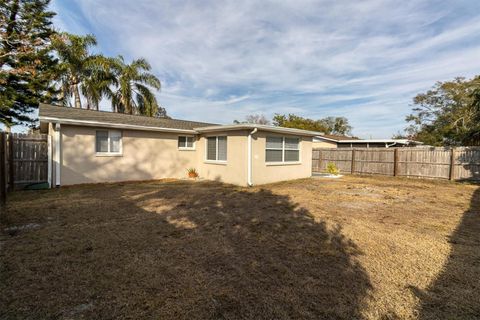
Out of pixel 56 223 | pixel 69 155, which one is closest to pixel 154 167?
pixel 69 155

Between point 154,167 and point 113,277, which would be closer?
point 113,277

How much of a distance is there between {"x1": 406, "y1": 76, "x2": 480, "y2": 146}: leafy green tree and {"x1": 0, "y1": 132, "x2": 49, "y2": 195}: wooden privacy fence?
29.3m

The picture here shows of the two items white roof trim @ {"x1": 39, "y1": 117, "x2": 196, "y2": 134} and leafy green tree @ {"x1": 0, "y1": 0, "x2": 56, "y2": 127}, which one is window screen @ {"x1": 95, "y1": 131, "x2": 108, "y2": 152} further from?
leafy green tree @ {"x1": 0, "y1": 0, "x2": 56, "y2": 127}

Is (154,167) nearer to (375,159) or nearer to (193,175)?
(193,175)

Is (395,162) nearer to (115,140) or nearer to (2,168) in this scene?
(115,140)

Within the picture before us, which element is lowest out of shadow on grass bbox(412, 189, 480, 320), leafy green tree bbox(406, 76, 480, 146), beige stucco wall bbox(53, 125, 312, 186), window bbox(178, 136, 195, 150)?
shadow on grass bbox(412, 189, 480, 320)

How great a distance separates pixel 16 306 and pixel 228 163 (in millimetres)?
9379

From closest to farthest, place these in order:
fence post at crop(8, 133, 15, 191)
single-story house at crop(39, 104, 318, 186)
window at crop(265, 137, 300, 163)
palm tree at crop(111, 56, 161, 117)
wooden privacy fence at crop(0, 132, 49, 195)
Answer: fence post at crop(8, 133, 15, 191) < wooden privacy fence at crop(0, 132, 49, 195) < single-story house at crop(39, 104, 318, 186) < window at crop(265, 137, 300, 163) < palm tree at crop(111, 56, 161, 117)

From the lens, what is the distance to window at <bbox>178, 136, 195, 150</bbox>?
43.5 feet

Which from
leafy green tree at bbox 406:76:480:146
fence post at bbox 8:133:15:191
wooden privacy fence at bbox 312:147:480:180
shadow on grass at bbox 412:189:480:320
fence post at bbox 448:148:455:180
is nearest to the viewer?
shadow on grass at bbox 412:189:480:320

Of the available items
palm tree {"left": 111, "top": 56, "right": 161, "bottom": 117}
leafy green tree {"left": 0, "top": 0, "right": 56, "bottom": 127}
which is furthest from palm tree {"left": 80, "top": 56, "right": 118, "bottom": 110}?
leafy green tree {"left": 0, "top": 0, "right": 56, "bottom": 127}

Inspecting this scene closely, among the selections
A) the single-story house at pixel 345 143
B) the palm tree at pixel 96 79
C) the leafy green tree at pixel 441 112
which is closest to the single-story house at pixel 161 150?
the palm tree at pixel 96 79

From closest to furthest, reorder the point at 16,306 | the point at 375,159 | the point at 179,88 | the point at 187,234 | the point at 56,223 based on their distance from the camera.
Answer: the point at 16,306, the point at 187,234, the point at 56,223, the point at 375,159, the point at 179,88

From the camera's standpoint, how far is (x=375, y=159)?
1645 centimetres
